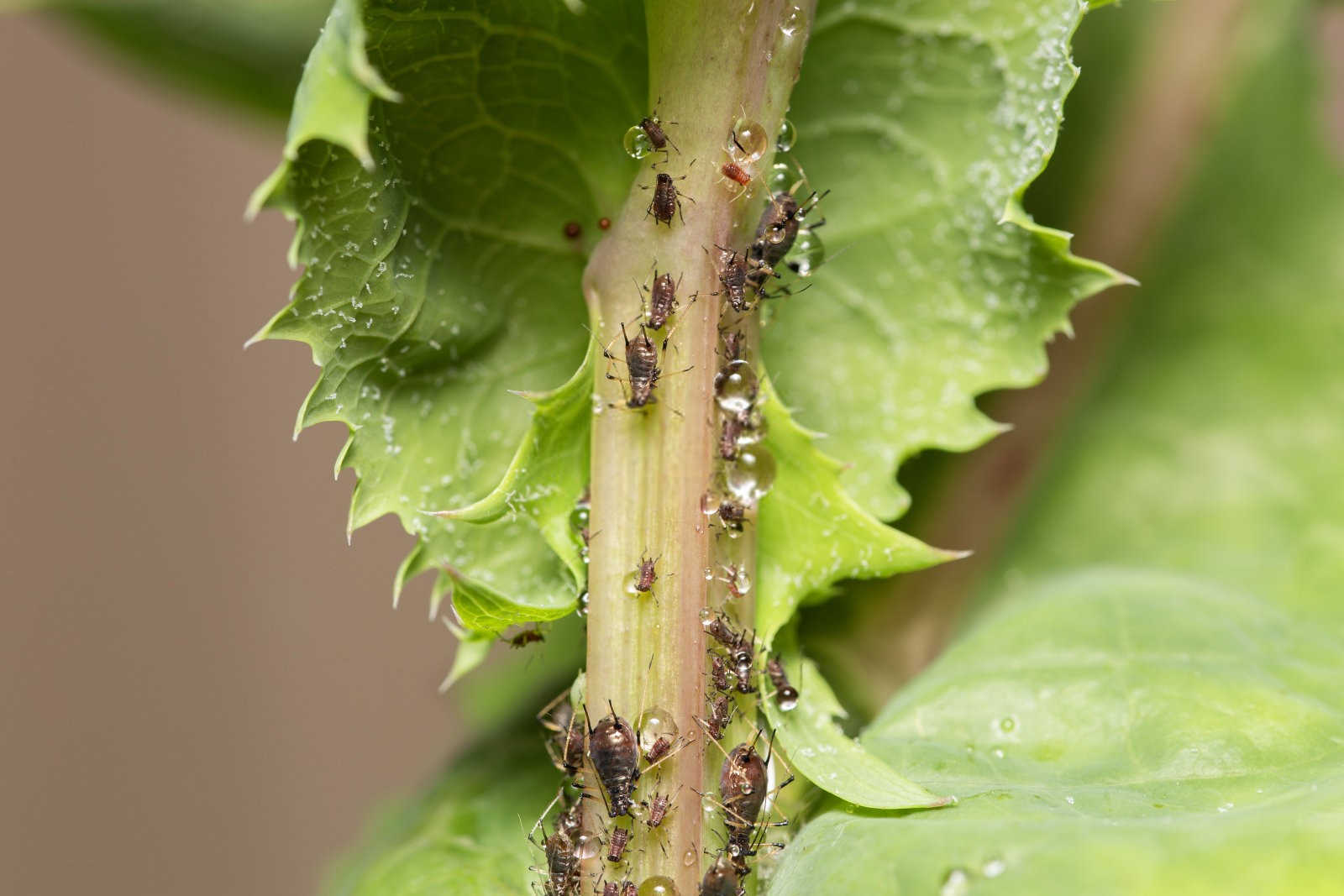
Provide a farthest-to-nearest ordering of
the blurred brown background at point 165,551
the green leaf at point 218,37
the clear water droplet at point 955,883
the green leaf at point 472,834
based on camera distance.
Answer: the blurred brown background at point 165,551 → the green leaf at point 218,37 → the green leaf at point 472,834 → the clear water droplet at point 955,883

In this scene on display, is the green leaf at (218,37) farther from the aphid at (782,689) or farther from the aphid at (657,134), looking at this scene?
the aphid at (782,689)

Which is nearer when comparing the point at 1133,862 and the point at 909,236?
the point at 1133,862

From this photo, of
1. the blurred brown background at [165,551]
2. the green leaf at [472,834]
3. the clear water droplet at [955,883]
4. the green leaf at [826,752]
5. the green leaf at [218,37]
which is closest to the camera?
the clear water droplet at [955,883]

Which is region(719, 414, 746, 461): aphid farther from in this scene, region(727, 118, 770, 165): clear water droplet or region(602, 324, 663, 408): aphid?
region(727, 118, 770, 165): clear water droplet

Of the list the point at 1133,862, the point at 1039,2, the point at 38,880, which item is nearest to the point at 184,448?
the point at 38,880

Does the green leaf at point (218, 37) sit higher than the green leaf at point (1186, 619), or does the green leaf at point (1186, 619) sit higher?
the green leaf at point (218, 37)

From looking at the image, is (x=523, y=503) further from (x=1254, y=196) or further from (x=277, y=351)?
(x=277, y=351)

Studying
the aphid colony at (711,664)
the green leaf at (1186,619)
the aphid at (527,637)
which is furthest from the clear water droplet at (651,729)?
the aphid at (527,637)
